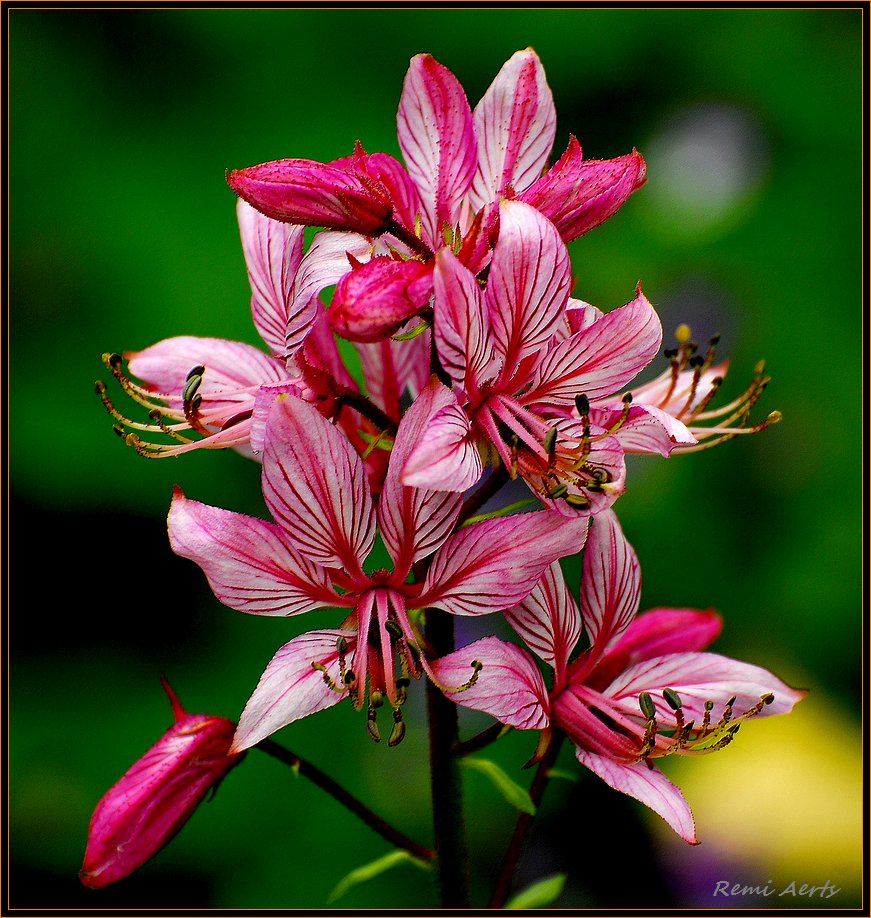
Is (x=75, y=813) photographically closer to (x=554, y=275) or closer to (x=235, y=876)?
(x=235, y=876)

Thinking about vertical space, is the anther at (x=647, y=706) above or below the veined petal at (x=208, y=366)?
below

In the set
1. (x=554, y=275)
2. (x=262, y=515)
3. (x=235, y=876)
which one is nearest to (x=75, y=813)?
(x=235, y=876)

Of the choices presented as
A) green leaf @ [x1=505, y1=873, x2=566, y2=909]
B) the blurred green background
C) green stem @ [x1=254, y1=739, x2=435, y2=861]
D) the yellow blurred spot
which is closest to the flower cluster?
green stem @ [x1=254, y1=739, x2=435, y2=861]

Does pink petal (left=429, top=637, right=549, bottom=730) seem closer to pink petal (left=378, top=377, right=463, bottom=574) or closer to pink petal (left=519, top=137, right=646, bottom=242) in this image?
pink petal (left=378, top=377, right=463, bottom=574)

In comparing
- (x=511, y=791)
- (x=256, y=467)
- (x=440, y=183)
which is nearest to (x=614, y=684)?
(x=511, y=791)

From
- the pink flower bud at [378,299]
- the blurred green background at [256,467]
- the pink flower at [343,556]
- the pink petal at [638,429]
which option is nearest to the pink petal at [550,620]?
the pink flower at [343,556]

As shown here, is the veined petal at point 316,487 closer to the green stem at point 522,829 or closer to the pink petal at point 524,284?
the pink petal at point 524,284
